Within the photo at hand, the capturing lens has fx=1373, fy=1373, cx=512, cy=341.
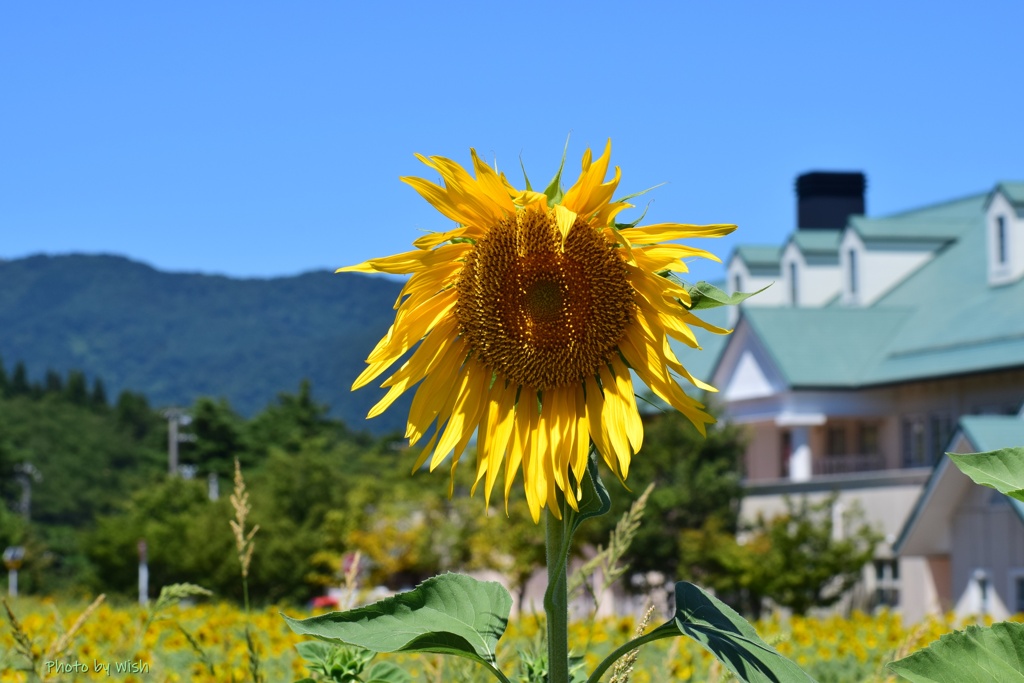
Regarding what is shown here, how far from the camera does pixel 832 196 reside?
4828 centimetres

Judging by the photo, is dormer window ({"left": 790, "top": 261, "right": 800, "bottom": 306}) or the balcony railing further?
dormer window ({"left": 790, "top": 261, "right": 800, "bottom": 306})

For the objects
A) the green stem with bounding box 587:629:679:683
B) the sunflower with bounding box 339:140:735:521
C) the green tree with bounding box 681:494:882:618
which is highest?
the sunflower with bounding box 339:140:735:521

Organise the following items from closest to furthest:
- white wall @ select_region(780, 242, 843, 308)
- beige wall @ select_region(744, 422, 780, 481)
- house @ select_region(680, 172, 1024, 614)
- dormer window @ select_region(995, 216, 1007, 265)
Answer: house @ select_region(680, 172, 1024, 614)
dormer window @ select_region(995, 216, 1007, 265)
beige wall @ select_region(744, 422, 780, 481)
white wall @ select_region(780, 242, 843, 308)

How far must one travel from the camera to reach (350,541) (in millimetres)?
41562

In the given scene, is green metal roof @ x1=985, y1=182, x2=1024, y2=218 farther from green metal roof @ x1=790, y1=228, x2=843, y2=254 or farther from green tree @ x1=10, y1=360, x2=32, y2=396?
green tree @ x1=10, y1=360, x2=32, y2=396

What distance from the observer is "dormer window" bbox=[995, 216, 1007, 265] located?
33.4 metres

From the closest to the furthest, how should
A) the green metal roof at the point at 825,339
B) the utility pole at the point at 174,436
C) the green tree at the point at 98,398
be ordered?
the green metal roof at the point at 825,339 → the utility pole at the point at 174,436 → the green tree at the point at 98,398

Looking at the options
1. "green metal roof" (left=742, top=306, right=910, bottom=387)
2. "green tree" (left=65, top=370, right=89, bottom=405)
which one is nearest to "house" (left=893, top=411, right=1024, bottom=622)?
"green metal roof" (left=742, top=306, right=910, bottom=387)

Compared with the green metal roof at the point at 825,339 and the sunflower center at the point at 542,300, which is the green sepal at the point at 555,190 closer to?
the sunflower center at the point at 542,300

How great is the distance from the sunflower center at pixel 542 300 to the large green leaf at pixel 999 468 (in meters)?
0.63

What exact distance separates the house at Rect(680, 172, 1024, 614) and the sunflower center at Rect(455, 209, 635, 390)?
88.9 feet

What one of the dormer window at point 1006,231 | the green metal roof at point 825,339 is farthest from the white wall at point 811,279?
the dormer window at point 1006,231

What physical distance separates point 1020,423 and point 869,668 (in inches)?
567

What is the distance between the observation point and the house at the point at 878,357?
32.0 m
